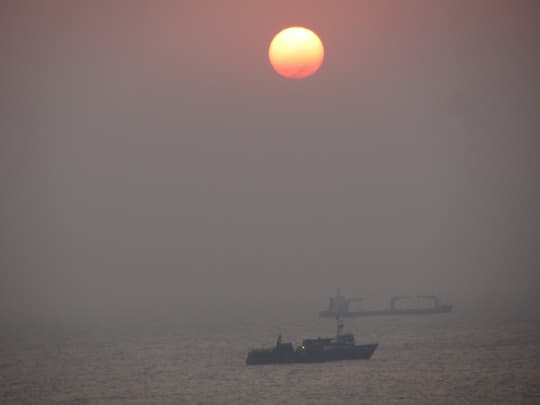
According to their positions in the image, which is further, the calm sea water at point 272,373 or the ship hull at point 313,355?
the ship hull at point 313,355

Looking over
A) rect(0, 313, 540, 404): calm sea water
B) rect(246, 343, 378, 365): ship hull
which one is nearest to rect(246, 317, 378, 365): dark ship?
rect(246, 343, 378, 365): ship hull

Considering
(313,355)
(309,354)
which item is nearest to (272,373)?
(309,354)

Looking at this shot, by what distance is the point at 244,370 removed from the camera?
8456 cm

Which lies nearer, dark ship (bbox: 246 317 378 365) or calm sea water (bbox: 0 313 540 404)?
calm sea water (bbox: 0 313 540 404)

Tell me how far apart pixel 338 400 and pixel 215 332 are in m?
97.7

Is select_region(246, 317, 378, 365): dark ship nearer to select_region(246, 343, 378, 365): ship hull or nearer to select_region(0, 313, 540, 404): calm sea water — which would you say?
select_region(246, 343, 378, 365): ship hull

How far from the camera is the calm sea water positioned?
63.8 m

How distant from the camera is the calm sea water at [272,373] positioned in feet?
209

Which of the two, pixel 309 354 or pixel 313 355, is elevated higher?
pixel 309 354

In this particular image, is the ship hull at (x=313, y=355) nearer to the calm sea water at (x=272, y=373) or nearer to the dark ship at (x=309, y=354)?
the dark ship at (x=309, y=354)

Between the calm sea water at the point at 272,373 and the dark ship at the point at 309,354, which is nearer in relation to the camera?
the calm sea water at the point at 272,373

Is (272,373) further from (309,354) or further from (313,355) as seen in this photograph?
(313,355)

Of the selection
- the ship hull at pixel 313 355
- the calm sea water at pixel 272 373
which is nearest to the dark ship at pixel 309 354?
the ship hull at pixel 313 355

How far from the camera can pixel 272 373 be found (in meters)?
81.1
